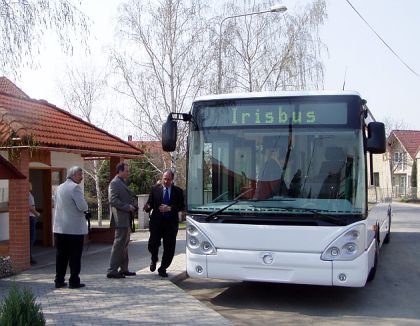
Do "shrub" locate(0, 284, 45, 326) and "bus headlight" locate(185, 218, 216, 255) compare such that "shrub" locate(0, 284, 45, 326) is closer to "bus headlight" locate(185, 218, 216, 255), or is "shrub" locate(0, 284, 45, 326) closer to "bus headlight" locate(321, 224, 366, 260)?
"bus headlight" locate(185, 218, 216, 255)

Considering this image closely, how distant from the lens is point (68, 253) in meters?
8.48

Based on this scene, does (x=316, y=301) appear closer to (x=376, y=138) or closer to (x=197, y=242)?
(x=197, y=242)

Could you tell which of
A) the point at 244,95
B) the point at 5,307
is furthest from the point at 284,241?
the point at 5,307

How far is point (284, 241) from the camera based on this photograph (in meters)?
7.59

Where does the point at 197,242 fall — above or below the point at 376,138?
below

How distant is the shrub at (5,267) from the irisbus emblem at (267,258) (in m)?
4.79

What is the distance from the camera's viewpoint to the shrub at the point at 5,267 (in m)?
9.73

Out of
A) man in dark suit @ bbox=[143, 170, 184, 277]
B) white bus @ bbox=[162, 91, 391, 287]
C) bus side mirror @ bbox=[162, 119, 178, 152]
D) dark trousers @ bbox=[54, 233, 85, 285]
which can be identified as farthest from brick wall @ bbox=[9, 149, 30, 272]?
white bus @ bbox=[162, 91, 391, 287]

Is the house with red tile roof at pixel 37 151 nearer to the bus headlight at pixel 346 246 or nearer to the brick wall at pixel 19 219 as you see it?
the brick wall at pixel 19 219

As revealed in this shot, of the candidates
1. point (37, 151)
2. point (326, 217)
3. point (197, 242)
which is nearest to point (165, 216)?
point (197, 242)

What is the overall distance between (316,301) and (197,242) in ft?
6.76

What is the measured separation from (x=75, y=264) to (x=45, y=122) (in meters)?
5.13

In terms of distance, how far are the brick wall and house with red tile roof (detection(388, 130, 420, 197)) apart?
52514 millimetres

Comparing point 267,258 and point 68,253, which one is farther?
point 68,253
